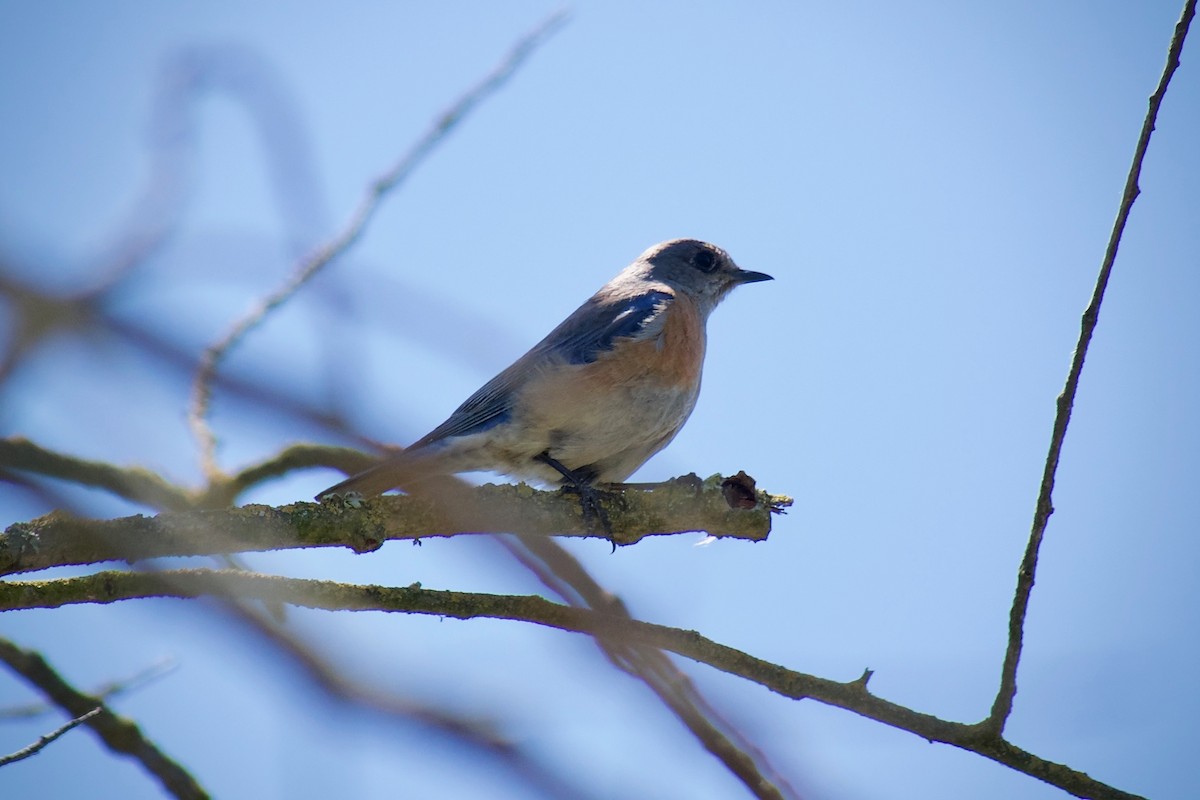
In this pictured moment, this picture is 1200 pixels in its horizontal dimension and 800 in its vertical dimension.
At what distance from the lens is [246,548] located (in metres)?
3.03

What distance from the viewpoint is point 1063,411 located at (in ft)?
9.64

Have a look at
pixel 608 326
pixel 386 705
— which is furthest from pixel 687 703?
pixel 608 326

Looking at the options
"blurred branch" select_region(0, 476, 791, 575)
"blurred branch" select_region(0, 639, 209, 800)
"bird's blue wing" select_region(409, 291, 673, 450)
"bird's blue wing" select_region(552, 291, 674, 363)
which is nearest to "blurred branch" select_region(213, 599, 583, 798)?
"blurred branch" select_region(0, 476, 791, 575)

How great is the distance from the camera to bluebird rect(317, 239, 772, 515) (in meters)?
5.06

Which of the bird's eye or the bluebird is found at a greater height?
the bird's eye

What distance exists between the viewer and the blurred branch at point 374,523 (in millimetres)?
2791

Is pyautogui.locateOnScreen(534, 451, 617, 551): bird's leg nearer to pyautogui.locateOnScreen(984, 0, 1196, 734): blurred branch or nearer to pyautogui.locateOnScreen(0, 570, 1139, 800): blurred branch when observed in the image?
pyautogui.locateOnScreen(0, 570, 1139, 800): blurred branch

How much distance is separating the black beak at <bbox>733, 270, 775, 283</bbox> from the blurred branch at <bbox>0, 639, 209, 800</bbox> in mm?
4520

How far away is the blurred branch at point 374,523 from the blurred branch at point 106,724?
0.66 meters

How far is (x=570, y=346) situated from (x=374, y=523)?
2270mm

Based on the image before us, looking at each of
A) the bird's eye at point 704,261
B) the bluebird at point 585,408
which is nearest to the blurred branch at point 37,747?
the bluebird at point 585,408

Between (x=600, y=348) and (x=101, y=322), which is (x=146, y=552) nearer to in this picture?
(x=101, y=322)

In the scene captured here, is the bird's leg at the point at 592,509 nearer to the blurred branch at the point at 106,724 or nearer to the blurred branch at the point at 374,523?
the blurred branch at the point at 374,523

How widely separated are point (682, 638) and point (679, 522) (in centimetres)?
98
